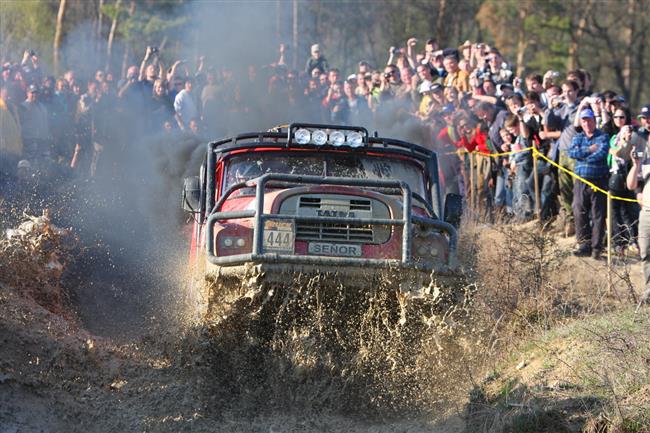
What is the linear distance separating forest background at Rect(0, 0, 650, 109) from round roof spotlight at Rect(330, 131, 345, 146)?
19460 mm

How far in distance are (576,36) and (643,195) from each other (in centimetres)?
2423

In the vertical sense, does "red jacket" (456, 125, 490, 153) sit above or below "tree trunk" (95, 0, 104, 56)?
below

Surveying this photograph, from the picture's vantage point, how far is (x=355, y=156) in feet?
29.7

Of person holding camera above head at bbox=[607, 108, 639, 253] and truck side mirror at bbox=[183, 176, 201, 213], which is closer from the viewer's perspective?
truck side mirror at bbox=[183, 176, 201, 213]

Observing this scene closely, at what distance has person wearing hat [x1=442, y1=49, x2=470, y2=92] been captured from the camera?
53.7ft

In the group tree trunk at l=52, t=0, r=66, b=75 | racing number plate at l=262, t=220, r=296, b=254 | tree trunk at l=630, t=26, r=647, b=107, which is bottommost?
racing number plate at l=262, t=220, r=296, b=254

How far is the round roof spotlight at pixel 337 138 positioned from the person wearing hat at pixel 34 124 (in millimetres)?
10004

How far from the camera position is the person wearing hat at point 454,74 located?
1636cm

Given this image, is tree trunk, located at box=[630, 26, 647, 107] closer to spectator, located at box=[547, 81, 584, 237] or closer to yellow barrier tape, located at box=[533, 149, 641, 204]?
spectator, located at box=[547, 81, 584, 237]

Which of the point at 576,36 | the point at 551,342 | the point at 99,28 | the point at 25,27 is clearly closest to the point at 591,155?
the point at 551,342

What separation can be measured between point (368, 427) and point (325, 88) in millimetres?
12477

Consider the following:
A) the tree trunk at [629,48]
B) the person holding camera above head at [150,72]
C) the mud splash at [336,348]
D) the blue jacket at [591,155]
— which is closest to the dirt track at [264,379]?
the mud splash at [336,348]

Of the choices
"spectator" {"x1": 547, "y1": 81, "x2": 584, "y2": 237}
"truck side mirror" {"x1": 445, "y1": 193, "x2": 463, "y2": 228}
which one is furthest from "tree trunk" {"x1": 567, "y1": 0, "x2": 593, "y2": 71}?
"truck side mirror" {"x1": 445, "y1": 193, "x2": 463, "y2": 228}

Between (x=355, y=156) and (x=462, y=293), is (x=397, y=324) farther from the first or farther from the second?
(x=355, y=156)
